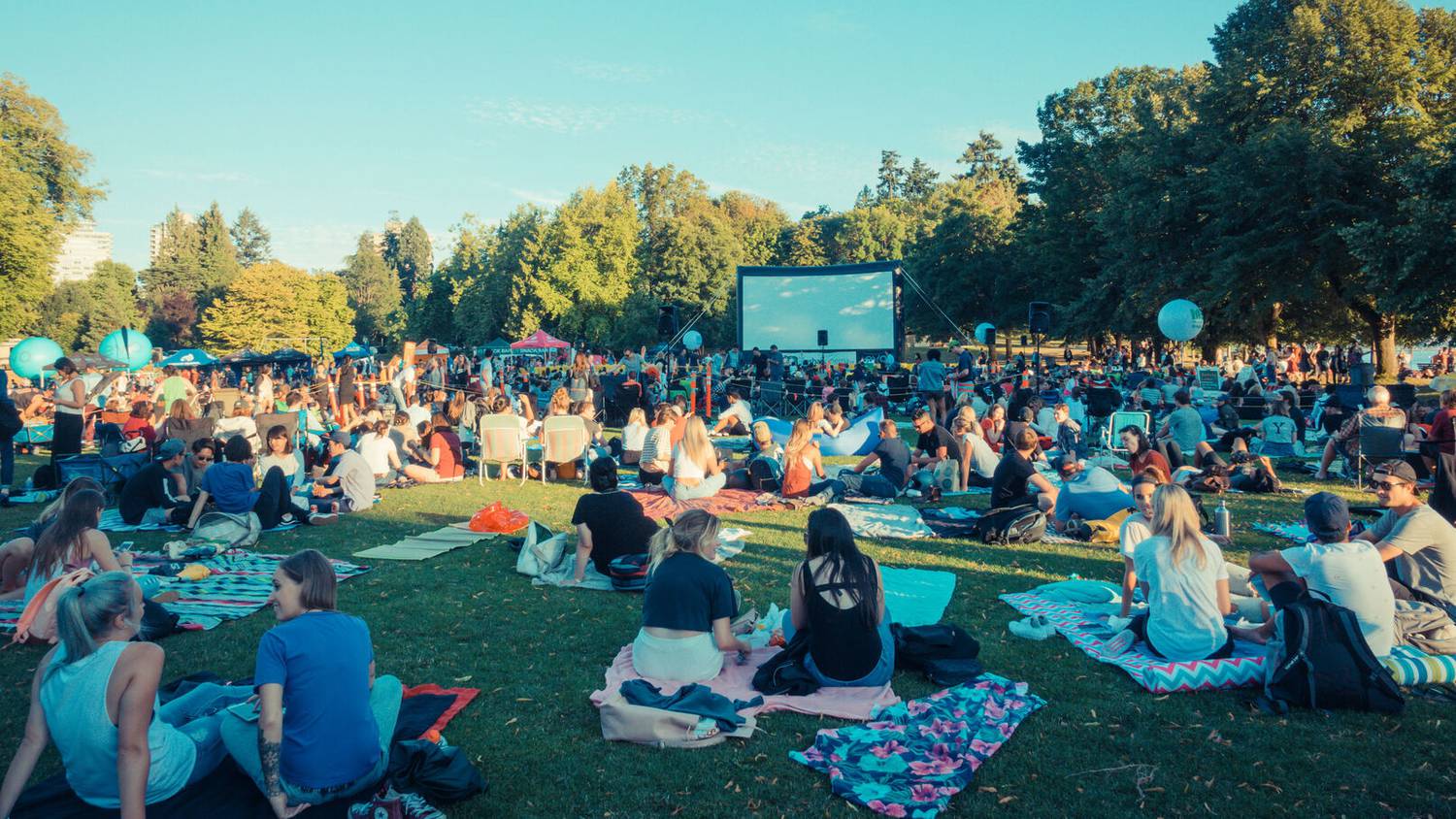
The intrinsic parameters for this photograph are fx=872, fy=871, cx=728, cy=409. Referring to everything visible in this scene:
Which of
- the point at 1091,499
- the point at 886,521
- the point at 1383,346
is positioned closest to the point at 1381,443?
the point at 1091,499

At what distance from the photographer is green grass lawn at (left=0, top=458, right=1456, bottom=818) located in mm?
3434

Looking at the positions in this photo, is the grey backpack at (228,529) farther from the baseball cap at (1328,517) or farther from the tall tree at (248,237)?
the tall tree at (248,237)

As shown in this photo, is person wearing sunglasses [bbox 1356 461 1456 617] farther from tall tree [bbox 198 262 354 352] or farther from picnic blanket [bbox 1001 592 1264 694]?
tall tree [bbox 198 262 354 352]

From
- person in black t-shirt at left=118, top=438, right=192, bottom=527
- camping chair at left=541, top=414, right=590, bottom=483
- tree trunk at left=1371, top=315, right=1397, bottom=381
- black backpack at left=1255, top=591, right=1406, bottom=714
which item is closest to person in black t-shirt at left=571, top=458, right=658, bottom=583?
black backpack at left=1255, top=591, right=1406, bottom=714

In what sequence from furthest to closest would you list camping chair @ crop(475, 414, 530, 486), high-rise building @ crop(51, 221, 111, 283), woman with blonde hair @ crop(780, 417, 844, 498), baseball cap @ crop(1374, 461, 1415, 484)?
high-rise building @ crop(51, 221, 111, 283) < camping chair @ crop(475, 414, 530, 486) < woman with blonde hair @ crop(780, 417, 844, 498) < baseball cap @ crop(1374, 461, 1415, 484)

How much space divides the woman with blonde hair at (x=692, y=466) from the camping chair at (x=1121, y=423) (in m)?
6.70

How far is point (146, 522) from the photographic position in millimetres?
8742

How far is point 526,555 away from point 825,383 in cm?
1527

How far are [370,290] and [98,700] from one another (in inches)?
3194

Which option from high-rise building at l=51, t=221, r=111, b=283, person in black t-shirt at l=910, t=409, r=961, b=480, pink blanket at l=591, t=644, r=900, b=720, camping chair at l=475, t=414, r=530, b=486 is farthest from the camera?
high-rise building at l=51, t=221, r=111, b=283

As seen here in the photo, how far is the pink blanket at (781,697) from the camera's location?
13.8 feet

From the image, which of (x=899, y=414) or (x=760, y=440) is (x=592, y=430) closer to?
(x=760, y=440)

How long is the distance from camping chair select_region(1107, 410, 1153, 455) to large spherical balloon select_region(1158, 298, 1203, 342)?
20.3ft

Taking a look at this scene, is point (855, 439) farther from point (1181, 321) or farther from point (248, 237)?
point (248, 237)
